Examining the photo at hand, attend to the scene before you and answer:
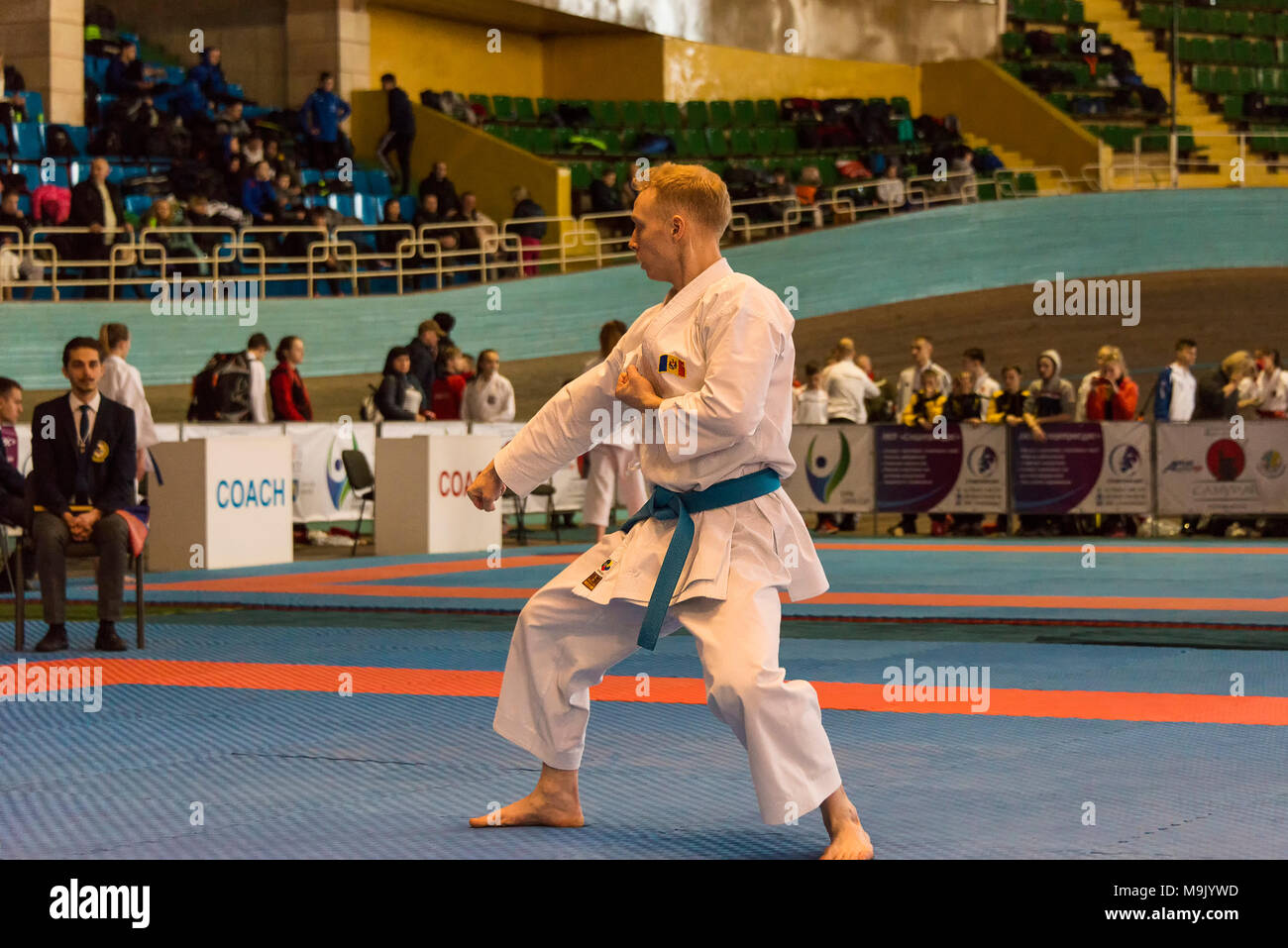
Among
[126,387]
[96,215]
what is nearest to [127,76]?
[96,215]

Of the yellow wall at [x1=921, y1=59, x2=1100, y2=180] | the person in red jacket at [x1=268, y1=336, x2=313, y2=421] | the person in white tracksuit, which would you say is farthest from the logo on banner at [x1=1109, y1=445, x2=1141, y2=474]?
the yellow wall at [x1=921, y1=59, x2=1100, y2=180]

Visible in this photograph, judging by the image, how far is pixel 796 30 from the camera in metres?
27.8

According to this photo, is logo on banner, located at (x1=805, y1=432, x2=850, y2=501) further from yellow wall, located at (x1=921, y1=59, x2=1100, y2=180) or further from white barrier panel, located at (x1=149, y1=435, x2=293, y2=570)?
yellow wall, located at (x1=921, y1=59, x2=1100, y2=180)

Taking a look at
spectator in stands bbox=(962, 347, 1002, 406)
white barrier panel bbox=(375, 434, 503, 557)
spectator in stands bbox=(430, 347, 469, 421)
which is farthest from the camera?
spectator in stands bbox=(430, 347, 469, 421)

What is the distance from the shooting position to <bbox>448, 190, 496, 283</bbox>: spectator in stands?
68.2 ft

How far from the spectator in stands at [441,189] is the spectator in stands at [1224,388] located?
34.0 ft

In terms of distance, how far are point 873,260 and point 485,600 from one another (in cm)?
1443

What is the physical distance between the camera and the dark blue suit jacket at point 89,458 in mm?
7453

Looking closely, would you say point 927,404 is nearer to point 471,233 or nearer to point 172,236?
point 471,233

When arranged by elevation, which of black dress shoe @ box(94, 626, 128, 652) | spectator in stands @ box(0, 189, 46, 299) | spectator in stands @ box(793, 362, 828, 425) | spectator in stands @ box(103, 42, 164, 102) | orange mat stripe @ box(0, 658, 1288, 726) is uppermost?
spectator in stands @ box(103, 42, 164, 102)

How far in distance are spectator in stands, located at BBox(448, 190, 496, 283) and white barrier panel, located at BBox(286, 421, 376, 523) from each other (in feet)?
21.9

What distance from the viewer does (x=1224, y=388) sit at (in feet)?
48.2

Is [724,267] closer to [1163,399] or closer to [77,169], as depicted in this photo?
[1163,399]

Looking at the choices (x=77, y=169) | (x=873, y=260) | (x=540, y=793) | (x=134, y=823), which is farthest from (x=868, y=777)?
(x=873, y=260)
